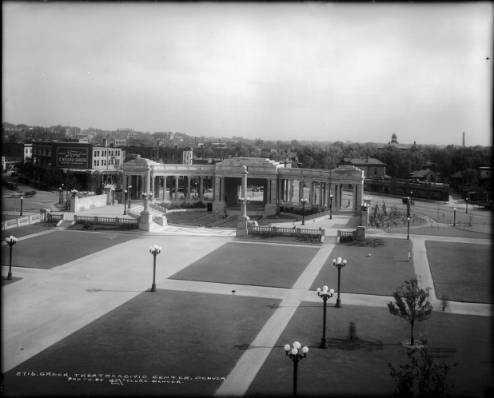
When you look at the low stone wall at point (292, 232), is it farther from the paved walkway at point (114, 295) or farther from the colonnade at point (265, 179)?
the colonnade at point (265, 179)

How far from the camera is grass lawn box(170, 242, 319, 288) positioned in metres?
31.9

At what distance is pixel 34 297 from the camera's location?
27062 millimetres

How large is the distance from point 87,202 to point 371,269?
3767 cm

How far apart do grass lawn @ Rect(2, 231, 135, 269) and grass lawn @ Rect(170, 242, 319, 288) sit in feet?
29.1

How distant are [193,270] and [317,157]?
106176 millimetres

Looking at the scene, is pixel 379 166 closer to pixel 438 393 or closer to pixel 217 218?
pixel 217 218

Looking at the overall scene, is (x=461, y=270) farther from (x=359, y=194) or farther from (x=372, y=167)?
(x=372, y=167)

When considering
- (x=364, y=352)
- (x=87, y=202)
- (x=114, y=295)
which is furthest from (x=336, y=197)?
(x=364, y=352)

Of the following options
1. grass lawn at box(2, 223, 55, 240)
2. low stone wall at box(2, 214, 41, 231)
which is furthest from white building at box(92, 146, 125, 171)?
grass lawn at box(2, 223, 55, 240)

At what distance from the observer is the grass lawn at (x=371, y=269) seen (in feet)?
101

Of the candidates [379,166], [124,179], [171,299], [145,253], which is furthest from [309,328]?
[379,166]

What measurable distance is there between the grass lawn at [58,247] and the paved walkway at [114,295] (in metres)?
1.20

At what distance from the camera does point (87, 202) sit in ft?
200

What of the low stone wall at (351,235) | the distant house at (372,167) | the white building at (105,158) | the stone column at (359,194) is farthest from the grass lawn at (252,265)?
the distant house at (372,167)
